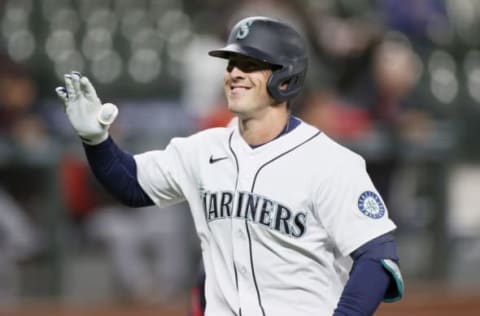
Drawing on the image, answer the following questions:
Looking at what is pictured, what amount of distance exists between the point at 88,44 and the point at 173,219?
6.29 ft

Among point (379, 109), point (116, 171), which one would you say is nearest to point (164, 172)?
point (116, 171)

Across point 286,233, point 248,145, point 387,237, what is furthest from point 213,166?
point 387,237

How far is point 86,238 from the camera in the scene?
23.5 ft

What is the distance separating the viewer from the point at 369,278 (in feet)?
11.6

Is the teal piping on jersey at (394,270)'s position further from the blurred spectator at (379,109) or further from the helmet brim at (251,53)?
the blurred spectator at (379,109)

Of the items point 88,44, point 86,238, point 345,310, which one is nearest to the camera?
point 345,310

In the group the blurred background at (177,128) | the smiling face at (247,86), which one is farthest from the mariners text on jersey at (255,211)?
the blurred background at (177,128)

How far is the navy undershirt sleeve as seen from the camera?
155 inches

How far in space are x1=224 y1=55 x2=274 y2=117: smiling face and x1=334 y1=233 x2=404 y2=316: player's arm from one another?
1.93 feet

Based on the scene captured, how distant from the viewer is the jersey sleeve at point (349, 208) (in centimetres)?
358

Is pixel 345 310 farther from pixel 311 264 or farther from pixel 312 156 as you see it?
pixel 312 156

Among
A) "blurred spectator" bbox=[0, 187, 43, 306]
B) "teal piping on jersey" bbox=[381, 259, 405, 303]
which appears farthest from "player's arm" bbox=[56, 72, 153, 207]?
"blurred spectator" bbox=[0, 187, 43, 306]

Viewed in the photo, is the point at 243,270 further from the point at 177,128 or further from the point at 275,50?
the point at 177,128

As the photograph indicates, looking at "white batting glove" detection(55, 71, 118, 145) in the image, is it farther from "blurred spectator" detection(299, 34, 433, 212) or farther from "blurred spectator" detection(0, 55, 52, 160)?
"blurred spectator" detection(299, 34, 433, 212)
